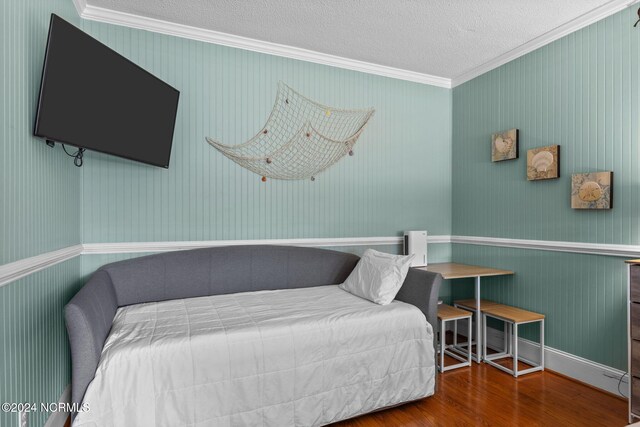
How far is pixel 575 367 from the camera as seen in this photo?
2545 millimetres

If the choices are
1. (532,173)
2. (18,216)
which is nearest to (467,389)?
(532,173)

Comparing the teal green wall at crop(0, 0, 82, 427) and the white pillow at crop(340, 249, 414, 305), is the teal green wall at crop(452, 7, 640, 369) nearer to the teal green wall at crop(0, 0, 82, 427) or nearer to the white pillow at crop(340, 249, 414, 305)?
the white pillow at crop(340, 249, 414, 305)

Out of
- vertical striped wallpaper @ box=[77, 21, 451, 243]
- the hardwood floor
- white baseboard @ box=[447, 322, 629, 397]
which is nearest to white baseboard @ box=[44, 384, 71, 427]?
vertical striped wallpaper @ box=[77, 21, 451, 243]

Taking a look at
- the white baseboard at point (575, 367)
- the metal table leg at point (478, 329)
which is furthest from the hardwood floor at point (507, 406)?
the metal table leg at point (478, 329)

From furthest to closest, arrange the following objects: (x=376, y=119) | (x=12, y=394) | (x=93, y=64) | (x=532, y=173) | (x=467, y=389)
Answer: (x=376, y=119), (x=532, y=173), (x=467, y=389), (x=93, y=64), (x=12, y=394)

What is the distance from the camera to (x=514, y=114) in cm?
301

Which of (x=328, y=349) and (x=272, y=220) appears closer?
(x=328, y=349)

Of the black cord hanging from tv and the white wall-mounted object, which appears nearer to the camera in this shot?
the black cord hanging from tv

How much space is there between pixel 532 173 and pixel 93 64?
120 inches

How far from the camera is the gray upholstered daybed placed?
1.61 m

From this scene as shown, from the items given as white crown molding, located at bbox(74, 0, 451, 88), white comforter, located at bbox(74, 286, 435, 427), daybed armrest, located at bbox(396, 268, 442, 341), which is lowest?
white comforter, located at bbox(74, 286, 435, 427)

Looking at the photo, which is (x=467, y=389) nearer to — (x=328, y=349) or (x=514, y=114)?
(x=328, y=349)

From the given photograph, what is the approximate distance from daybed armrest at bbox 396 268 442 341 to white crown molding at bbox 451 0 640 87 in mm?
2041

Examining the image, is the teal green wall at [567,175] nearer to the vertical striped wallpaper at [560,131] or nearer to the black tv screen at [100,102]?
the vertical striped wallpaper at [560,131]
